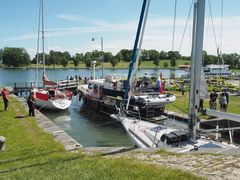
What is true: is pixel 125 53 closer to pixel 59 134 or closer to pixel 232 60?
pixel 232 60

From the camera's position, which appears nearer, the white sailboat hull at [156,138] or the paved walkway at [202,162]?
the paved walkway at [202,162]

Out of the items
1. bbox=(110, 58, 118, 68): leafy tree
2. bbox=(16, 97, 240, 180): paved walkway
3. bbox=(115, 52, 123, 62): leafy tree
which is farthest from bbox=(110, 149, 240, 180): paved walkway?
bbox=(115, 52, 123, 62): leafy tree

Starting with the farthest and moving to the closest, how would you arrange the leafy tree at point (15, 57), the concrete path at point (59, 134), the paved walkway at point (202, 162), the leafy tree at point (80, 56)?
1. the leafy tree at point (80, 56)
2. the leafy tree at point (15, 57)
3. the concrete path at point (59, 134)
4. the paved walkway at point (202, 162)

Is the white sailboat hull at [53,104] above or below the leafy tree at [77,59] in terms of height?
below

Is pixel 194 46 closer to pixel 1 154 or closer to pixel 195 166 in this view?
pixel 195 166

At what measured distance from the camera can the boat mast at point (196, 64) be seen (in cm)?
1059

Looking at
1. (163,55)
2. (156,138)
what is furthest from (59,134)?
(163,55)

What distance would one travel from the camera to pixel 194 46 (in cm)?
1098

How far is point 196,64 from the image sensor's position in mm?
10859

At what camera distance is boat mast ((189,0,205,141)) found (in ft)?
34.7

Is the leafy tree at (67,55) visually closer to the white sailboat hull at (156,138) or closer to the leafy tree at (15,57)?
the leafy tree at (15,57)

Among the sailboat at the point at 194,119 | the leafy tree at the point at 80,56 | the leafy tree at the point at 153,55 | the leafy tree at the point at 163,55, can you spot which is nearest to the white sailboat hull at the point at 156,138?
the sailboat at the point at 194,119

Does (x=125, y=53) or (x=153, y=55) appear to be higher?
(x=125, y=53)

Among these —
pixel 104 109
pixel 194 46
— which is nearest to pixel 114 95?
pixel 104 109
